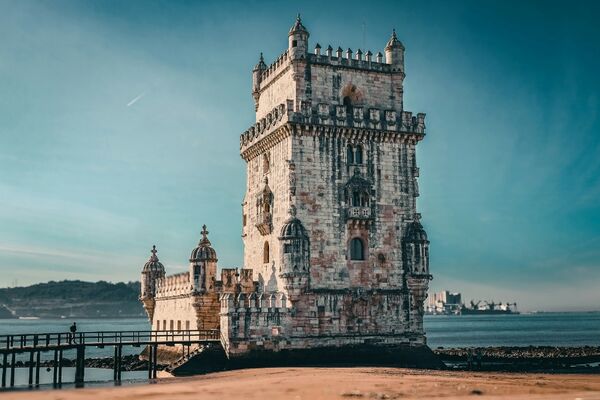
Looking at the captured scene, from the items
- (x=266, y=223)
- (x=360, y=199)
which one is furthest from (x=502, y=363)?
(x=266, y=223)

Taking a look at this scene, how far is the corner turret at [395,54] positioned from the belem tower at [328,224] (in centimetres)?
8

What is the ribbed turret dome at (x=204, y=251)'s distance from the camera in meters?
52.7

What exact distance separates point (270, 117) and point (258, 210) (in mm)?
6294

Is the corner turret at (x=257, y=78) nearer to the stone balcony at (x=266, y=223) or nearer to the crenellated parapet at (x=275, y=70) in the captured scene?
the crenellated parapet at (x=275, y=70)

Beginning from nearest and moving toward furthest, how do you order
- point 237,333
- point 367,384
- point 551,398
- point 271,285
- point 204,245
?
point 551,398
point 367,384
point 237,333
point 271,285
point 204,245

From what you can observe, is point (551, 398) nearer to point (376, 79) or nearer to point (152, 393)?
point (152, 393)

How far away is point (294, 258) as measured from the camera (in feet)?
153

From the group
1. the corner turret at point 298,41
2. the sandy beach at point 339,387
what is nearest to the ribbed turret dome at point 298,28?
the corner turret at point 298,41

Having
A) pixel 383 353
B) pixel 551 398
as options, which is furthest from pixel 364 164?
pixel 551 398

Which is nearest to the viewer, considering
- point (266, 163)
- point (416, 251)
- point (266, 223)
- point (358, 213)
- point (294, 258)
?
point (294, 258)

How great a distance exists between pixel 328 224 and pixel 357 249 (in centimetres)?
264

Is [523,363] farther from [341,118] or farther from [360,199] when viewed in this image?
[341,118]

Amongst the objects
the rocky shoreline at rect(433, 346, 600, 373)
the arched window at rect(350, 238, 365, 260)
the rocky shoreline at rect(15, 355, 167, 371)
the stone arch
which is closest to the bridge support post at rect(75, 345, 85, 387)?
the rocky shoreline at rect(15, 355, 167, 371)

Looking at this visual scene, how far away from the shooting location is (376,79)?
5141 centimetres
